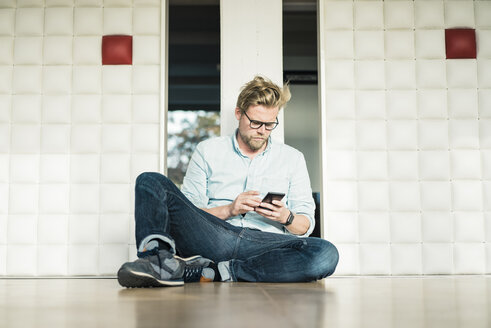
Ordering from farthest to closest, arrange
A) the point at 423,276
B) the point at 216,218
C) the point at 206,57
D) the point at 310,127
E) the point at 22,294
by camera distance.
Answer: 1. the point at 206,57
2. the point at 310,127
3. the point at 423,276
4. the point at 216,218
5. the point at 22,294

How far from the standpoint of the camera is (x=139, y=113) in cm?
405

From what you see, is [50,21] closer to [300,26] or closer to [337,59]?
[337,59]

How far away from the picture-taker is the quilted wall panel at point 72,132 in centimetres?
396

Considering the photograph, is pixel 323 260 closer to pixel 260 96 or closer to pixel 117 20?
pixel 260 96

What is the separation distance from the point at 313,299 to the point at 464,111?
274 centimetres

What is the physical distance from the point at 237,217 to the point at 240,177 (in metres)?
0.25

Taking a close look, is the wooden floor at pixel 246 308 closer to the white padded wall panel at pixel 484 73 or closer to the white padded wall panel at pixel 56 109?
the white padded wall panel at pixel 56 109

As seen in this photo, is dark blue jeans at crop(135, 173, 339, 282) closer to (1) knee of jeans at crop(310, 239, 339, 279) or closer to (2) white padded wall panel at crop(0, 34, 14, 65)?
(1) knee of jeans at crop(310, 239, 339, 279)

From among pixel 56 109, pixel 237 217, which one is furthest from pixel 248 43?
pixel 237 217

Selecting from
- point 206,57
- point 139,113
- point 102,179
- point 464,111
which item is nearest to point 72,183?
point 102,179

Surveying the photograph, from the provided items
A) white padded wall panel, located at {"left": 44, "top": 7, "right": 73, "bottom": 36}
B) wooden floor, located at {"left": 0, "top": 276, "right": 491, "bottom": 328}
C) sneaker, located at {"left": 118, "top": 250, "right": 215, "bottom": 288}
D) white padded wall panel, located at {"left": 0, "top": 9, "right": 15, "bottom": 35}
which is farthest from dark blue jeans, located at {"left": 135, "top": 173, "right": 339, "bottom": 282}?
white padded wall panel, located at {"left": 0, "top": 9, "right": 15, "bottom": 35}

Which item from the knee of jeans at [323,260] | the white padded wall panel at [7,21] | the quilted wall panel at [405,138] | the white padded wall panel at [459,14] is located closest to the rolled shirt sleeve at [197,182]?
the knee of jeans at [323,260]

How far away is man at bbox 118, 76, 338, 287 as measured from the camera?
2424 mm

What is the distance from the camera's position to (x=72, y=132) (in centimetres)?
405
